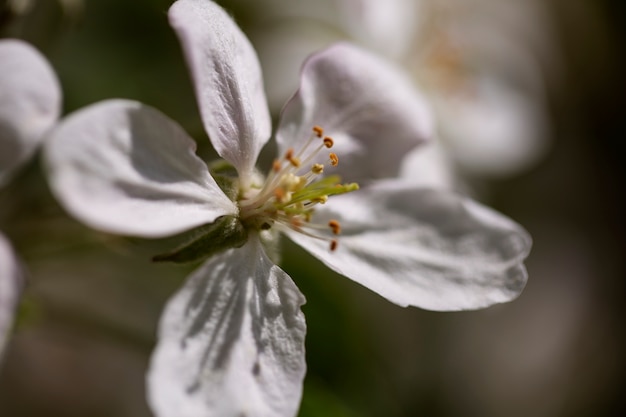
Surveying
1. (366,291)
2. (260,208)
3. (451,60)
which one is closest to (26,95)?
(260,208)

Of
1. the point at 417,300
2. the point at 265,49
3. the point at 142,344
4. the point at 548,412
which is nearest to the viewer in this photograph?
the point at 417,300

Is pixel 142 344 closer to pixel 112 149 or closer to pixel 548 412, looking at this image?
pixel 112 149

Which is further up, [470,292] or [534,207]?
[470,292]

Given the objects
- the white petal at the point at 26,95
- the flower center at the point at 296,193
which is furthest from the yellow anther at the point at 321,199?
the white petal at the point at 26,95

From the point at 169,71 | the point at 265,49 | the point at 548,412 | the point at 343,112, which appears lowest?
the point at 548,412

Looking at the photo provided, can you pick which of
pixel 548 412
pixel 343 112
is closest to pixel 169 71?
pixel 343 112

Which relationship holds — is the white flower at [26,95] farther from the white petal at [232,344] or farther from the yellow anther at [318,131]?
the yellow anther at [318,131]

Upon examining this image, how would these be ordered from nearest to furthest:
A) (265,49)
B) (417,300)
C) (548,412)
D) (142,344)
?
(417,300) < (142,344) < (265,49) < (548,412)
